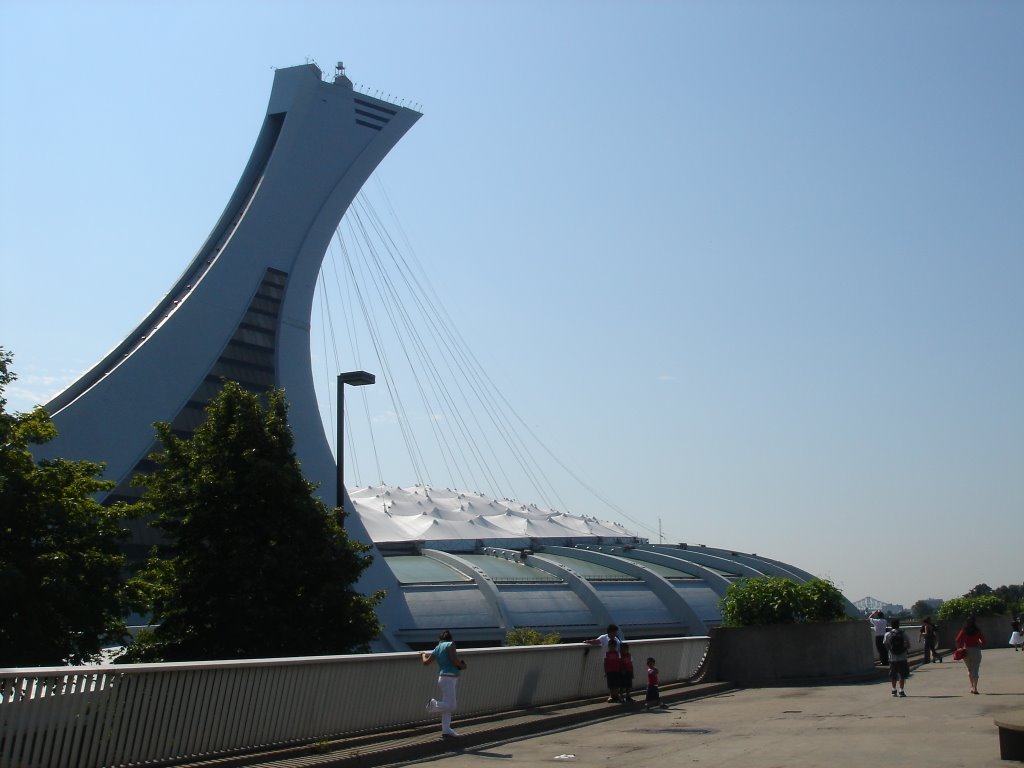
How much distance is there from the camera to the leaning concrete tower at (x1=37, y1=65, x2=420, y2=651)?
147 ft

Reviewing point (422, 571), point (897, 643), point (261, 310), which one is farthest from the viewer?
point (261, 310)

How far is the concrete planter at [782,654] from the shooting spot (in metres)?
21.8

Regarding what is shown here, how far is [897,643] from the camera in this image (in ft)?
60.1

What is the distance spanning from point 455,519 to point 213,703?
169 ft

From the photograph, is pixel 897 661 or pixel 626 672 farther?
pixel 626 672

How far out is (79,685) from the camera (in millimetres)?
10352

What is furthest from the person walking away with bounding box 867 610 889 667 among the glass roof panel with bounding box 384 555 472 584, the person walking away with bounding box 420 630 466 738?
the glass roof panel with bounding box 384 555 472 584

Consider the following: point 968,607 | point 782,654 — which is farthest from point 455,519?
point 782,654

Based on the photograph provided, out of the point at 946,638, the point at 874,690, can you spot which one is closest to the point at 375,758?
the point at 874,690

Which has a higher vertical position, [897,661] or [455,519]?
[455,519]

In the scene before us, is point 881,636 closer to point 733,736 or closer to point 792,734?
point 792,734

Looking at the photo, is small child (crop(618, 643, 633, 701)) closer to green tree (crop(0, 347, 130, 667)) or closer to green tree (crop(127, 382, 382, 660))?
green tree (crop(127, 382, 382, 660))

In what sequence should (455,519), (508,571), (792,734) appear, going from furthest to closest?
1. (455,519)
2. (508,571)
3. (792,734)

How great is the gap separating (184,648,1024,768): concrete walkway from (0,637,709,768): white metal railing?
471mm
